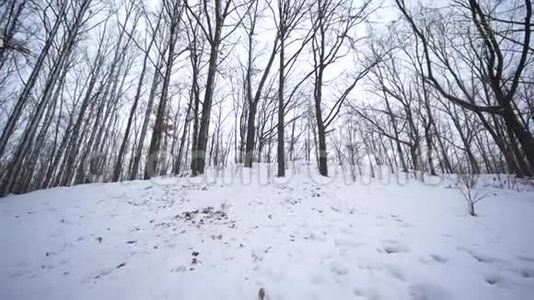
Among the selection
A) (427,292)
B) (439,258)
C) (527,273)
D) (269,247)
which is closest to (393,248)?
(439,258)

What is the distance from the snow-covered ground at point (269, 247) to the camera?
238 cm

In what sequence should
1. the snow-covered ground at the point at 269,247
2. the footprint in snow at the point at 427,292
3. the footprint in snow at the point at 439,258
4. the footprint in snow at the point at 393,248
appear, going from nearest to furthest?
the footprint in snow at the point at 427,292 → the snow-covered ground at the point at 269,247 → the footprint in snow at the point at 439,258 → the footprint in snow at the point at 393,248

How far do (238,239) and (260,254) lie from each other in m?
0.64

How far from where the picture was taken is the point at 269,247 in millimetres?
3301

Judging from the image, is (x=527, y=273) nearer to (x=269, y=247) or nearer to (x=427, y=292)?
(x=427, y=292)

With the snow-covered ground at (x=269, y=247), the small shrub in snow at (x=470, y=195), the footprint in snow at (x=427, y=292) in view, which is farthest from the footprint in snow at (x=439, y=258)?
the small shrub in snow at (x=470, y=195)

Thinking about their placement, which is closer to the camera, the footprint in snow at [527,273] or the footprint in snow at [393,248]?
the footprint in snow at [527,273]

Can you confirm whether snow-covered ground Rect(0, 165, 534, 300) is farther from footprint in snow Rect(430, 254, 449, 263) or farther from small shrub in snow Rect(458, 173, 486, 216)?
small shrub in snow Rect(458, 173, 486, 216)

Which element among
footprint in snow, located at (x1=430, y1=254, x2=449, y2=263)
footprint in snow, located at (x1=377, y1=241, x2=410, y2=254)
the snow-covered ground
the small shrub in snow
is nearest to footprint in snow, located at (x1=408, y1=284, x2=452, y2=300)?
the snow-covered ground

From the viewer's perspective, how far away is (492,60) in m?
5.33

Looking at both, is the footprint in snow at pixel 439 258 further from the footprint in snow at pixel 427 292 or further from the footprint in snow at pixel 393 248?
the footprint in snow at pixel 427 292

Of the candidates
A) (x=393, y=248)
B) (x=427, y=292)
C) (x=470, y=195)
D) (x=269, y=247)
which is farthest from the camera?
(x=470, y=195)

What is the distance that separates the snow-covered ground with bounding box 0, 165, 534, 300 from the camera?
2.38 m

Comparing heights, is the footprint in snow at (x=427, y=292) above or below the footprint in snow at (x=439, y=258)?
below
